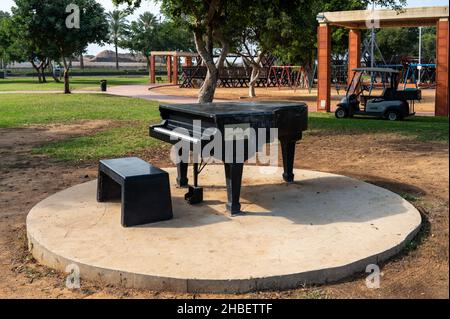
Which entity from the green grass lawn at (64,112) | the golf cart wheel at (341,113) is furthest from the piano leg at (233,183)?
the golf cart wheel at (341,113)

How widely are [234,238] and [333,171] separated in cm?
374

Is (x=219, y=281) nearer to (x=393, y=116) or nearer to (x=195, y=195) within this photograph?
(x=195, y=195)

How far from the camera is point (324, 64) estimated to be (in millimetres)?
18719

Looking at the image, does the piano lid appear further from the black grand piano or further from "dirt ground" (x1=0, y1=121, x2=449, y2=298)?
"dirt ground" (x1=0, y1=121, x2=449, y2=298)

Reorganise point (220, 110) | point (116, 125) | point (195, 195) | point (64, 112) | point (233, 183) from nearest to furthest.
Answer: point (233, 183)
point (220, 110)
point (195, 195)
point (116, 125)
point (64, 112)

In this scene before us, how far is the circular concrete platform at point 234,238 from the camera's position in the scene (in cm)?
400

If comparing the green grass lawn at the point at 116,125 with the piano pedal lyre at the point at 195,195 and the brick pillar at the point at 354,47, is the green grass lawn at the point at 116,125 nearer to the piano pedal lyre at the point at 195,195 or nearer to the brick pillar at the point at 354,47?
the piano pedal lyre at the point at 195,195

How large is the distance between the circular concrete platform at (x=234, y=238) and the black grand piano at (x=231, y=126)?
28 centimetres

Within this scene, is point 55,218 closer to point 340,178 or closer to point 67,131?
point 340,178

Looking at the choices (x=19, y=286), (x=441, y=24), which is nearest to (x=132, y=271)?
(x=19, y=286)

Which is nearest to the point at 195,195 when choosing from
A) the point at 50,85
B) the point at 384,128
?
the point at 384,128

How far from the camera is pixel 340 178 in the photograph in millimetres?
7133
